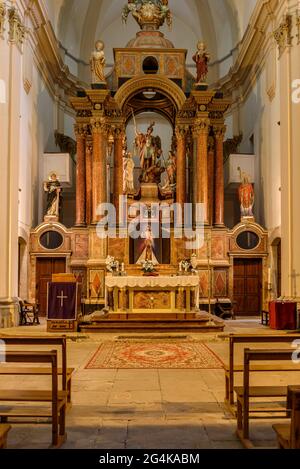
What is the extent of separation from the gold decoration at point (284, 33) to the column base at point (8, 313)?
9841 millimetres

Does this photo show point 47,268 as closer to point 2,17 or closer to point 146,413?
point 2,17

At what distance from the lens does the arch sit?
1947cm

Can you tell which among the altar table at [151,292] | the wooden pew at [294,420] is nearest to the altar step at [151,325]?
the altar table at [151,292]

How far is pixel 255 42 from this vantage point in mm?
20016

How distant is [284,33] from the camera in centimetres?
1612

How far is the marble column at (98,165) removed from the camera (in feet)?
63.2

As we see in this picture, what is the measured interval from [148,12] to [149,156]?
5.22 metres

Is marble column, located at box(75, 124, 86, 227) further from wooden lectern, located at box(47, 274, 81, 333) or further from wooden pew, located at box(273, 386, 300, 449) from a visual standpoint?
wooden pew, located at box(273, 386, 300, 449)

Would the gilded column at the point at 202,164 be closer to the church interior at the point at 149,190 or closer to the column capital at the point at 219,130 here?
the church interior at the point at 149,190

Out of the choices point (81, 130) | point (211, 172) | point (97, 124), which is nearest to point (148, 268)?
point (211, 172)

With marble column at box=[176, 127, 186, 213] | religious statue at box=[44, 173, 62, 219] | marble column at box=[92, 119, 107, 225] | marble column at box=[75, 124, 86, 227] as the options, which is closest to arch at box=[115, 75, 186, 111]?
marble column at box=[176, 127, 186, 213]

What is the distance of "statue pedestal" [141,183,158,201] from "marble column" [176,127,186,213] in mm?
753
